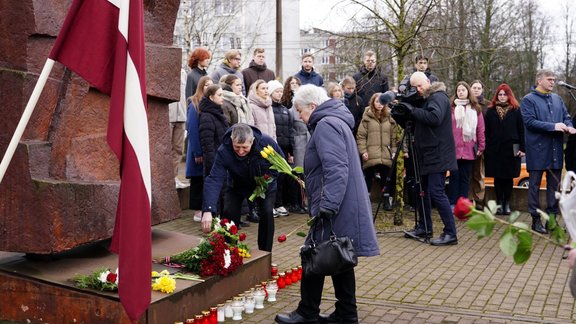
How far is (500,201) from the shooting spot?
12328 millimetres

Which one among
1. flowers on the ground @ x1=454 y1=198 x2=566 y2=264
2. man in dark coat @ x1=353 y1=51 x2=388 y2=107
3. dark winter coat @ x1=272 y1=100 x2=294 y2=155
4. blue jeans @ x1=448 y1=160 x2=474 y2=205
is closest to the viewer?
flowers on the ground @ x1=454 y1=198 x2=566 y2=264

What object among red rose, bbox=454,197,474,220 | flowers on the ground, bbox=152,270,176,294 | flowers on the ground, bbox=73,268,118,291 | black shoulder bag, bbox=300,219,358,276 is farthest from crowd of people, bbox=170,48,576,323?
red rose, bbox=454,197,474,220

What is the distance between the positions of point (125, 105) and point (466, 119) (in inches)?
322

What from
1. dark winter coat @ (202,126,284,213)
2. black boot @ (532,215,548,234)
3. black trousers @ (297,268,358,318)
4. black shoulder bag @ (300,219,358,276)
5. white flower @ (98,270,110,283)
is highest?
dark winter coat @ (202,126,284,213)

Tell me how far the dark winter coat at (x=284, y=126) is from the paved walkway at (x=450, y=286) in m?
2.06

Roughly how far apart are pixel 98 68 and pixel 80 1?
1.17 feet

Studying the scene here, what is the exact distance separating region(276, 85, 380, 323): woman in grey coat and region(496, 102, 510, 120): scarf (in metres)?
Answer: 6.33

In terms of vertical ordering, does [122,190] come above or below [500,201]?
above

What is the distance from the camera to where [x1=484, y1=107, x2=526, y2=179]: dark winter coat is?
467 inches

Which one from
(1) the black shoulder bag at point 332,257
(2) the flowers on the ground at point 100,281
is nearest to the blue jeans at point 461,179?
(1) the black shoulder bag at point 332,257

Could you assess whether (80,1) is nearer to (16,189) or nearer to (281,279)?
(16,189)

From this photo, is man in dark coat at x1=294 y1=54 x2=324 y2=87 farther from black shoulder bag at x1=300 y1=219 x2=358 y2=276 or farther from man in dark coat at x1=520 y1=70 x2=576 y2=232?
black shoulder bag at x1=300 y1=219 x2=358 y2=276

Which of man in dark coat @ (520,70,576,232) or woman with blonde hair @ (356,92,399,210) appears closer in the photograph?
man in dark coat @ (520,70,576,232)

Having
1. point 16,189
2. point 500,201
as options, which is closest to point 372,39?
point 500,201
